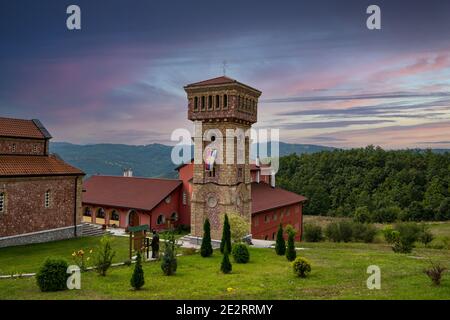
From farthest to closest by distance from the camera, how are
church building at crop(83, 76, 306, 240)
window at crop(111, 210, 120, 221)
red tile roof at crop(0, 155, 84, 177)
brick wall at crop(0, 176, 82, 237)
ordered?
window at crop(111, 210, 120, 221)
church building at crop(83, 76, 306, 240)
red tile roof at crop(0, 155, 84, 177)
brick wall at crop(0, 176, 82, 237)

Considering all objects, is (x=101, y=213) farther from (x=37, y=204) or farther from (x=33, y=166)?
(x=33, y=166)

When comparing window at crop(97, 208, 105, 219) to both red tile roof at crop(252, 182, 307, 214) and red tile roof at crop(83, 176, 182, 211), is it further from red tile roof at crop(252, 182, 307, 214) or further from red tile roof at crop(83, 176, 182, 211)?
red tile roof at crop(252, 182, 307, 214)

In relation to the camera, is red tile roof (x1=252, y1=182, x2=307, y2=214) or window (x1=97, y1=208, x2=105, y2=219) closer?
red tile roof (x1=252, y1=182, x2=307, y2=214)

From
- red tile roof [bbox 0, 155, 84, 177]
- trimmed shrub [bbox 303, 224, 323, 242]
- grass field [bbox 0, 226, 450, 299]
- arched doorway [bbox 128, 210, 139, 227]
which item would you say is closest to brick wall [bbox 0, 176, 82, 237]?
red tile roof [bbox 0, 155, 84, 177]

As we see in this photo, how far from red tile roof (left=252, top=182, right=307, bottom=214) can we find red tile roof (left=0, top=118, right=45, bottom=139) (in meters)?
21.0

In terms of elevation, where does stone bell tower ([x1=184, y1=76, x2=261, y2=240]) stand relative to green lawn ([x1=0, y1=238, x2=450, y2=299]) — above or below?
above

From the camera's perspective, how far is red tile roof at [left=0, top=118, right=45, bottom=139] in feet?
105

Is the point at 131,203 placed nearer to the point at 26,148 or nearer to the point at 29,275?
the point at 26,148

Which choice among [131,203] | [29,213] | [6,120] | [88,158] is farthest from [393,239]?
[88,158]

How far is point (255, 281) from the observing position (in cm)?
1928

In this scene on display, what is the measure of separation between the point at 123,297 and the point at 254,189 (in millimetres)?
31687

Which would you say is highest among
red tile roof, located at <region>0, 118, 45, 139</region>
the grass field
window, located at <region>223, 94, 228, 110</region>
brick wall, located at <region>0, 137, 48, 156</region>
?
window, located at <region>223, 94, 228, 110</region>

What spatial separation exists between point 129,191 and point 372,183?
2285 inches

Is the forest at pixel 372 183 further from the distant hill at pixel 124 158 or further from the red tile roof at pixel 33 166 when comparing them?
the red tile roof at pixel 33 166
